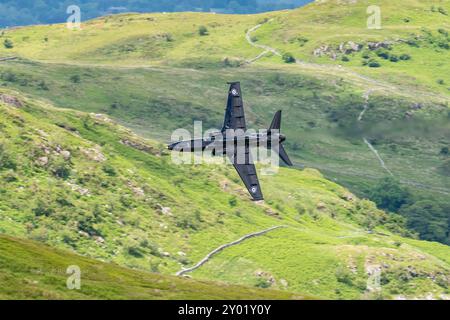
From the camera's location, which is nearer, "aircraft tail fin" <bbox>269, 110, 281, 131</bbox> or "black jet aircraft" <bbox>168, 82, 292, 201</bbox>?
"black jet aircraft" <bbox>168, 82, 292, 201</bbox>

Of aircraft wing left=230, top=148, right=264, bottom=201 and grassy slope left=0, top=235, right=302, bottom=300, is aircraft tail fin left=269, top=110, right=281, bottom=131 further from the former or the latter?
grassy slope left=0, top=235, right=302, bottom=300

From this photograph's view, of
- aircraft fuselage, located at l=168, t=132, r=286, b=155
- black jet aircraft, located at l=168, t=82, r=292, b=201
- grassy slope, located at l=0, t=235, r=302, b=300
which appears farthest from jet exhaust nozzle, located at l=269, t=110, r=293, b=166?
grassy slope, located at l=0, t=235, r=302, b=300

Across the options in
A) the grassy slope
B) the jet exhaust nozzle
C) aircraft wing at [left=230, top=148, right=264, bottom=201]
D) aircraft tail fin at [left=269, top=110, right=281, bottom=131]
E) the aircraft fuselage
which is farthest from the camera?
aircraft wing at [left=230, top=148, right=264, bottom=201]

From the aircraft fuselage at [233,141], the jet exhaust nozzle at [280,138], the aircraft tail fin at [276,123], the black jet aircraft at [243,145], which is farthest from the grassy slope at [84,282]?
the aircraft tail fin at [276,123]

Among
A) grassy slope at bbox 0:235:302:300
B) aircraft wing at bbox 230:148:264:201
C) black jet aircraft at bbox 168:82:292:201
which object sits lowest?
grassy slope at bbox 0:235:302:300

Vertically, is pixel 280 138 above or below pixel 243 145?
above

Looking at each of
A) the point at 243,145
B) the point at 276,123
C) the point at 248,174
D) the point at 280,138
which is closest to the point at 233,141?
the point at 243,145

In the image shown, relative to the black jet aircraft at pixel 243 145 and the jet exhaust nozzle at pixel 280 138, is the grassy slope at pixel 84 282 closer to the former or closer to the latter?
the black jet aircraft at pixel 243 145

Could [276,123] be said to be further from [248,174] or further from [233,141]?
[248,174]
